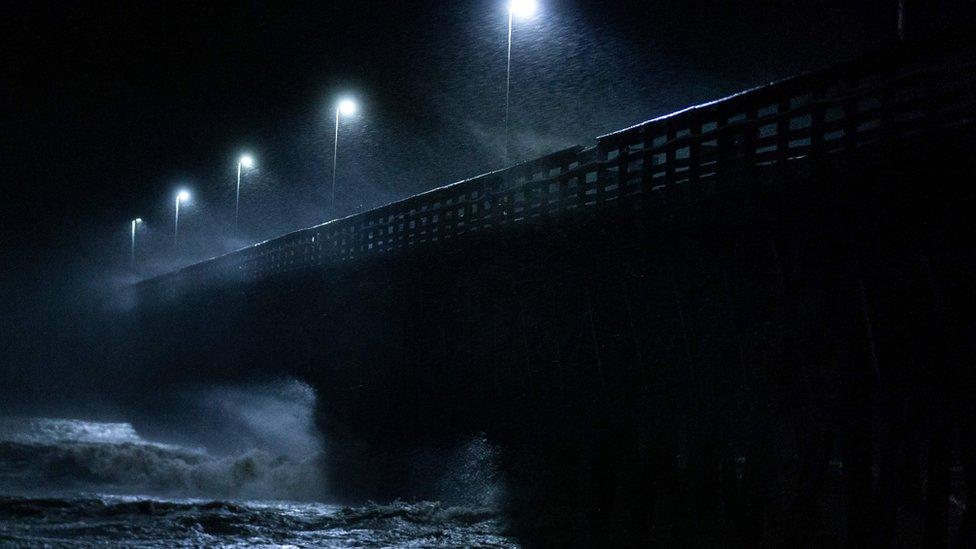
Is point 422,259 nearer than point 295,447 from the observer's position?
Yes

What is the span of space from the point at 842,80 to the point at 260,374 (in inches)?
851

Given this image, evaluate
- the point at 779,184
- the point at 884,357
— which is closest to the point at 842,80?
the point at 779,184

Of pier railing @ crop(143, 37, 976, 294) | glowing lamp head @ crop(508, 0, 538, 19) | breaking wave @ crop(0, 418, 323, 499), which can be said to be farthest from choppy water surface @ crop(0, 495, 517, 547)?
glowing lamp head @ crop(508, 0, 538, 19)

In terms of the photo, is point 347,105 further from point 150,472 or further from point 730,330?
point 730,330

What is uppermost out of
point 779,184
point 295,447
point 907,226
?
point 779,184

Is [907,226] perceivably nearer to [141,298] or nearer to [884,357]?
[884,357]

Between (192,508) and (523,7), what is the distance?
43.8 ft

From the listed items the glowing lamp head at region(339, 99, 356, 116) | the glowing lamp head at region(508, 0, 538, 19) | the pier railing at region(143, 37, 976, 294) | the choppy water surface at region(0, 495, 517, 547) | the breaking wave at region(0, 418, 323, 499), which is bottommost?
the choppy water surface at region(0, 495, 517, 547)

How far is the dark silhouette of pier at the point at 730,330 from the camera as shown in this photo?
7.54m

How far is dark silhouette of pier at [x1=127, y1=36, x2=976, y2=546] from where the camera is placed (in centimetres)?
754

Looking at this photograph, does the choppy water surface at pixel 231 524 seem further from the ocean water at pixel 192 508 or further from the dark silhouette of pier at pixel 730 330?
the dark silhouette of pier at pixel 730 330

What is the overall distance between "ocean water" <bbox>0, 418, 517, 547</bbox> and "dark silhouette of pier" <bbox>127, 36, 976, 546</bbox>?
3.98ft

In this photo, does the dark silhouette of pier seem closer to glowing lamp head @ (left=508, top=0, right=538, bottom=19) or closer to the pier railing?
the pier railing

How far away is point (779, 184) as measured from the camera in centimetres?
909
